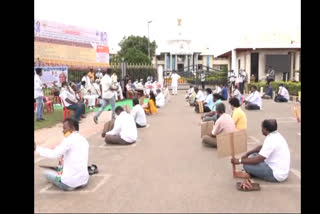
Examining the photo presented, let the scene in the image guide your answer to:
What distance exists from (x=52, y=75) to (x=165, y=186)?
48.3ft

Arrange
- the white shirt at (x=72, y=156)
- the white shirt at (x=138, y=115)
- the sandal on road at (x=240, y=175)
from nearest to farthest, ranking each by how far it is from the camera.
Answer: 1. the white shirt at (x=72, y=156)
2. the sandal on road at (x=240, y=175)
3. the white shirt at (x=138, y=115)

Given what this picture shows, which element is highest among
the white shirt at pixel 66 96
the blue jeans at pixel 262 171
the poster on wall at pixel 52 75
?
the poster on wall at pixel 52 75

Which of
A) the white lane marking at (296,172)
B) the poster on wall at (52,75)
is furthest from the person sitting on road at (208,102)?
the white lane marking at (296,172)

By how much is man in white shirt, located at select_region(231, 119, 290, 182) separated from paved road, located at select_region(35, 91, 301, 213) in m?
0.15

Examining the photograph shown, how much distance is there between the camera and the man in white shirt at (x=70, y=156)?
561 cm

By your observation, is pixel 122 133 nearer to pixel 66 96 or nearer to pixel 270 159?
pixel 270 159

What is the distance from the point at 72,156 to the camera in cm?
566

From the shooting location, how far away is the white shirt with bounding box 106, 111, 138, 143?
9.12 m

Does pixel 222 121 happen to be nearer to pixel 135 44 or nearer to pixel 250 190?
pixel 250 190

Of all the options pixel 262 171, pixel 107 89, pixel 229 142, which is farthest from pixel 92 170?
pixel 107 89

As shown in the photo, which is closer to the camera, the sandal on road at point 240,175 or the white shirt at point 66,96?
the sandal on road at point 240,175

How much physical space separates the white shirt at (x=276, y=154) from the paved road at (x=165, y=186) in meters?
0.20

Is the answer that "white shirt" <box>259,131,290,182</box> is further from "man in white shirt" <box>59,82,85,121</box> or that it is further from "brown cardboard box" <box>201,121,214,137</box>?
"man in white shirt" <box>59,82,85,121</box>

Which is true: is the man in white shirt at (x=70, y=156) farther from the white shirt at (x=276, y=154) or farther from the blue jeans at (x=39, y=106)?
the blue jeans at (x=39, y=106)
